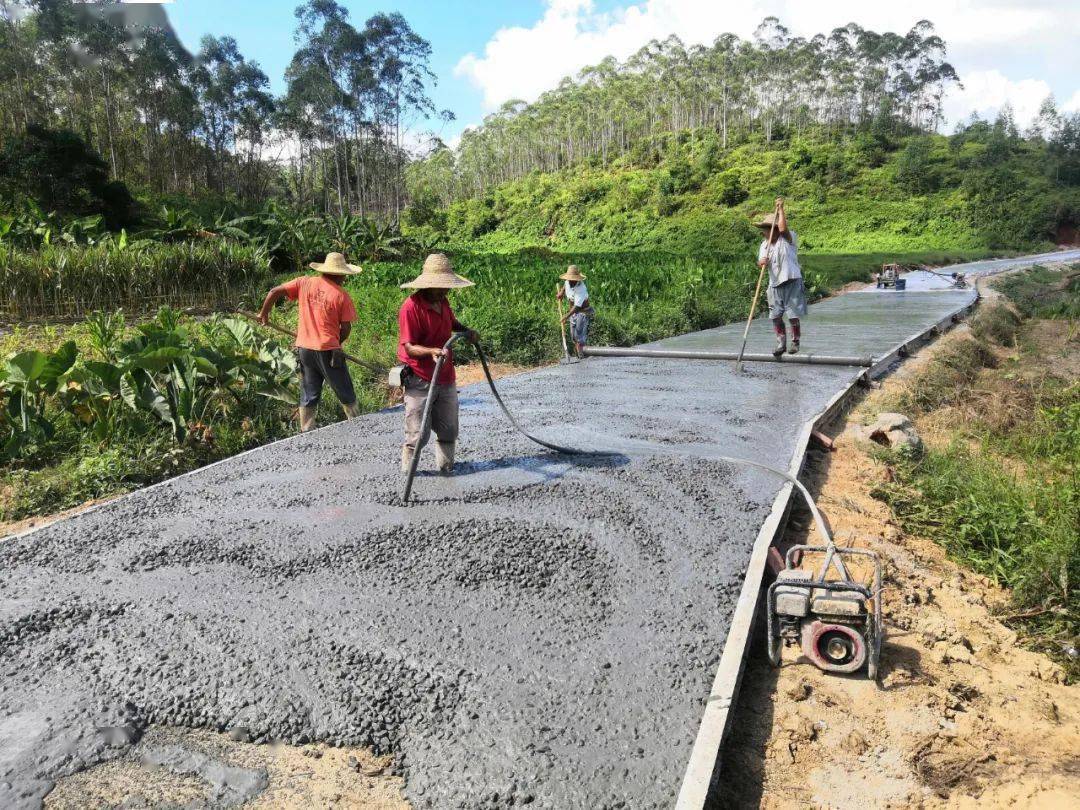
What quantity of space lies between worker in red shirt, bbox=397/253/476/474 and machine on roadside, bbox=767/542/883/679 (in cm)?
241

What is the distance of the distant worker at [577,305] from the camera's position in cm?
1016

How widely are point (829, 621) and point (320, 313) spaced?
187 inches

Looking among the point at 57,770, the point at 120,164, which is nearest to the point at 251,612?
the point at 57,770

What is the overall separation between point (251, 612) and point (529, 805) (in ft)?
5.57

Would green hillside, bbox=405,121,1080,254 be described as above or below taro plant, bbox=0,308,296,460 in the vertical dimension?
above

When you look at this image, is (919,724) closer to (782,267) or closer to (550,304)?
(782,267)

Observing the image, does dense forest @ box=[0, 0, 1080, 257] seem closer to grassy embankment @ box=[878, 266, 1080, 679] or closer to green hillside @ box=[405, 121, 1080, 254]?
green hillside @ box=[405, 121, 1080, 254]

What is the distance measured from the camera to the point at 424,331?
198 inches

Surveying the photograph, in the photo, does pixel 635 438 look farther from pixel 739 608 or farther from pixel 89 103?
pixel 89 103

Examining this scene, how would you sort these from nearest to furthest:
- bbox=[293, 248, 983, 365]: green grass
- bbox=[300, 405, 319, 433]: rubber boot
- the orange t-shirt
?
the orange t-shirt < bbox=[300, 405, 319, 433]: rubber boot < bbox=[293, 248, 983, 365]: green grass

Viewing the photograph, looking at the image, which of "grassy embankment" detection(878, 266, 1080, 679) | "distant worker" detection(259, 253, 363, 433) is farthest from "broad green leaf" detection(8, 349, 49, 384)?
"grassy embankment" detection(878, 266, 1080, 679)

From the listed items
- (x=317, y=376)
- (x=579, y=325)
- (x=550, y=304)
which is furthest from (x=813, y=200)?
(x=317, y=376)

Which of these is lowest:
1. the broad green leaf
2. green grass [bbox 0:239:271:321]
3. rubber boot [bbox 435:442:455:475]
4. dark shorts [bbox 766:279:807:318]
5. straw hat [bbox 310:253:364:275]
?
rubber boot [bbox 435:442:455:475]

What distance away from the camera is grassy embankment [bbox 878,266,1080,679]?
380 centimetres
